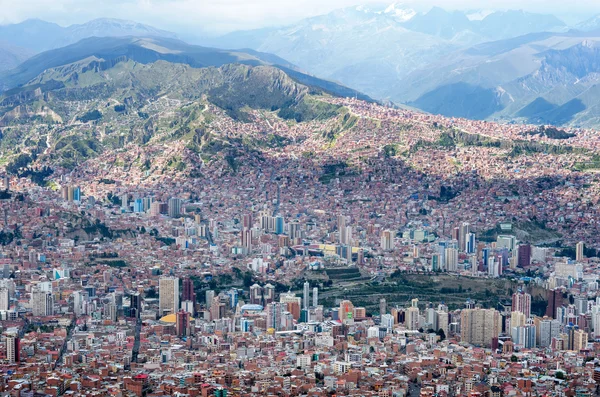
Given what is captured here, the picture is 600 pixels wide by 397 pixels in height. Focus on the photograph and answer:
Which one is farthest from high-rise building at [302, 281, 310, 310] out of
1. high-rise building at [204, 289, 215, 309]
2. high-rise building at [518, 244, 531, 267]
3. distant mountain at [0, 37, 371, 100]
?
distant mountain at [0, 37, 371, 100]

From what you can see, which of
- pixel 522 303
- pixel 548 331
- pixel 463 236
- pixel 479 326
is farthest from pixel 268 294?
pixel 463 236

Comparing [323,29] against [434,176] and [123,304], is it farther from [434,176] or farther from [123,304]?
[123,304]

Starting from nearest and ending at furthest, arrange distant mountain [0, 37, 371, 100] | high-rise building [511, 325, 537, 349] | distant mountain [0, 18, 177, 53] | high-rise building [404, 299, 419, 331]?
high-rise building [511, 325, 537, 349], high-rise building [404, 299, 419, 331], distant mountain [0, 37, 371, 100], distant mountain [0, 18, 177, 53]

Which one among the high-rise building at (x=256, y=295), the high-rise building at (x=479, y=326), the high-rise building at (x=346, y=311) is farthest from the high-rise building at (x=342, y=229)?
the high-rise building at (x=479, y=326)

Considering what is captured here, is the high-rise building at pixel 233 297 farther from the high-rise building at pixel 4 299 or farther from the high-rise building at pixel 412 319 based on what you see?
the high-rise building at pixel 4 299

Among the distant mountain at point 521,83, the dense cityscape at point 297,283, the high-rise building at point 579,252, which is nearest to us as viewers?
the dense cityscape at point 297,283

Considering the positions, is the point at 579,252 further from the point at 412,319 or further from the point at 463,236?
the point at 412,319

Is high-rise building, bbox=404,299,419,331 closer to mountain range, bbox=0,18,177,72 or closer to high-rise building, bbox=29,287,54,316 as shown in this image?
high-rise building, bbox=29,287,54,316
